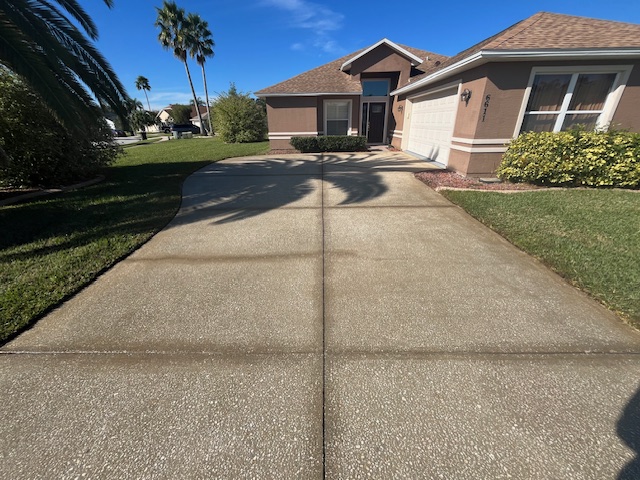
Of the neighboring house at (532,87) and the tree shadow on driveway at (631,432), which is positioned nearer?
the tree shadow on driveway at (631,432)

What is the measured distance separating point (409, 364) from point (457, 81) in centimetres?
947

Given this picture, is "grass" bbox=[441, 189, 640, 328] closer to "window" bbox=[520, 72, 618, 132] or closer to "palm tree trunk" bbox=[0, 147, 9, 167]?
"window" bbox=[520, 72, 618, 132]

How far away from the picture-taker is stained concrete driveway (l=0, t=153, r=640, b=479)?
1.67 m

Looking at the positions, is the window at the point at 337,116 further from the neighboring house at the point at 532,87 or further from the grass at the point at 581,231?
the grass at the point at 581,231

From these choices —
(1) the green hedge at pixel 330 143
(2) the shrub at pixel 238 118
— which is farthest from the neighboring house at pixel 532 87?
(2) the shrub at pixel 238 118

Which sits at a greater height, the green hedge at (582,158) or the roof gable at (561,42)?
the roof gable at (561,42)

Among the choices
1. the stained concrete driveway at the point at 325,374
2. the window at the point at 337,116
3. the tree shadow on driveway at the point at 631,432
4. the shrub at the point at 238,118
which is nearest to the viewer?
the tree shadow on driveway at the point at 631,432

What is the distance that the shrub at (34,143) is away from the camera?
6.65 m

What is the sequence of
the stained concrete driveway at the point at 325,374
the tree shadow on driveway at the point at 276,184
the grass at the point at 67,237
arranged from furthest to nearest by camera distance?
1. the tree shadow on driveway at the point at 276,184
2. the grass at the point at 67,237
3. the stained concrete driveway at the point at 325,374

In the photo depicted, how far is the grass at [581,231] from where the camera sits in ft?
10.6

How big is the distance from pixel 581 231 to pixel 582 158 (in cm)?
342

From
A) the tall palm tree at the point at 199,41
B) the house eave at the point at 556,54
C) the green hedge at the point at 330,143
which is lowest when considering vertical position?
the green hedge at the point at 330,143

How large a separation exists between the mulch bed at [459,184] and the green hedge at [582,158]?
Answer: 45cm

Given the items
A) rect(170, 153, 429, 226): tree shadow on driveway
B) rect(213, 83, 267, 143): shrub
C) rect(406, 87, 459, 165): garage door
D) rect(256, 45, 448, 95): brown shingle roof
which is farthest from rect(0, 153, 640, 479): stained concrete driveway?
rect(213, 83, 267, 143): shrub
